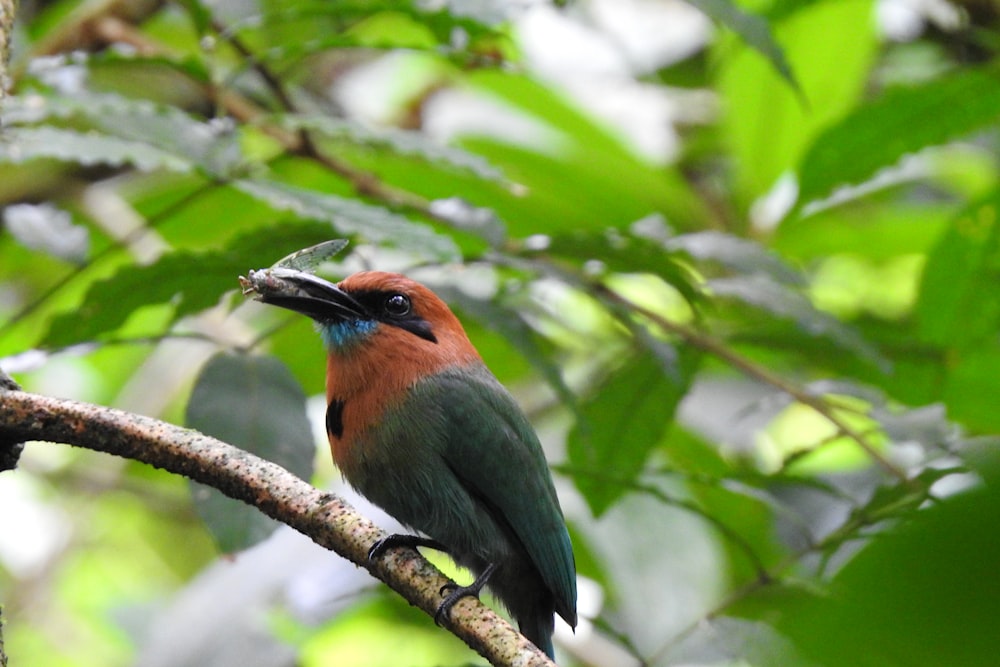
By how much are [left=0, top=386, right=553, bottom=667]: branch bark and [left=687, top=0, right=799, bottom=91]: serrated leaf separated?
4.12 ft

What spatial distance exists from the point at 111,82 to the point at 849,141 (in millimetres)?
2876

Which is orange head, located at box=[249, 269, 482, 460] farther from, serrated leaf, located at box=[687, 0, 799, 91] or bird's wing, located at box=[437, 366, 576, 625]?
serrated leaf, located at box=[687, 0, 799, 91]

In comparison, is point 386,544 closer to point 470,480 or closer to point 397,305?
point 470,480

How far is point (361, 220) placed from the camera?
7.02ft

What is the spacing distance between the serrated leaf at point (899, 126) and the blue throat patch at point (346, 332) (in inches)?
59.6

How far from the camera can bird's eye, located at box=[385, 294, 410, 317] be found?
8.14 feet

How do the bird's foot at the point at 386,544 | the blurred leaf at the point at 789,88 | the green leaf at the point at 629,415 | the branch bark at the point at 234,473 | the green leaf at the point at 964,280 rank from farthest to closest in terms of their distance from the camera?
the blurred leaf at the point at 789,88 < the green leaf at the point at 964,280 < the green leaf at the point at 629,415 < the bird's foot at the point at 386,544 < the branch bark at the point at 234,473

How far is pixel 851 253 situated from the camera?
433 cm

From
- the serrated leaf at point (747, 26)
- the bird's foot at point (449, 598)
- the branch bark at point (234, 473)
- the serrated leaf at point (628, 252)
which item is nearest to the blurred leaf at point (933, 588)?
the branch bark at point (234, 473)

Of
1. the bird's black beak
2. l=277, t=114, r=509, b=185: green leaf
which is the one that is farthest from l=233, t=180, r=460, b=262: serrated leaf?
l=277, t=114, r=509, b=185: green leaf

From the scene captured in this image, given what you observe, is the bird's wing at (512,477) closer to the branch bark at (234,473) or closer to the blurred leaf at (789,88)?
the branch bark at (234,473)

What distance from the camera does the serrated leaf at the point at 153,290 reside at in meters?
2.18

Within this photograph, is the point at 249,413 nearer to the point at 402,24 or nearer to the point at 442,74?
the point at 402,24

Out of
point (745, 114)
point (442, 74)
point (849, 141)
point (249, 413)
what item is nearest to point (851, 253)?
point (745, 114)
